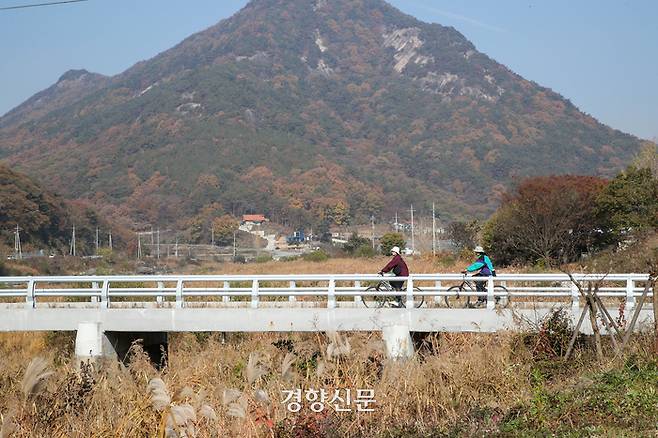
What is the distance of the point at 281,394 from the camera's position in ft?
39.8

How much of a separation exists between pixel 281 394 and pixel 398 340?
619 cm

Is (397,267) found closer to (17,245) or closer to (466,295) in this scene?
(466,295)

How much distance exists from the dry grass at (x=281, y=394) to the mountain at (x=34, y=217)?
68561mm

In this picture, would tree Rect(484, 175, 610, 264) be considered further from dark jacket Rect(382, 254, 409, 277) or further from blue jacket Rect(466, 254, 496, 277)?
blue jacket Rect(466, 254, 496, 277)

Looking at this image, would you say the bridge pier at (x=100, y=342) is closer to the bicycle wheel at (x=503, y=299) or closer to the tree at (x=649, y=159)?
the bicycle wheel at (x=503, y=299)

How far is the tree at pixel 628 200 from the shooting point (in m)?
48.5

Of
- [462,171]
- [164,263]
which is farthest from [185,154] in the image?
[164,263]

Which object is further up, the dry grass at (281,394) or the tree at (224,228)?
the dry grass at (281,394)

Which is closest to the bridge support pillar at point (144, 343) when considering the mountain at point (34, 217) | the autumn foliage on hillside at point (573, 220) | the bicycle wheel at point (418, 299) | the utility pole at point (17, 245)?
the bicycle wheel at point (418, 299)

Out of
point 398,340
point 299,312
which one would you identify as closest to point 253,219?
point 299,312

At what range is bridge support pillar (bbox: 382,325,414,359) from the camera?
699 inches

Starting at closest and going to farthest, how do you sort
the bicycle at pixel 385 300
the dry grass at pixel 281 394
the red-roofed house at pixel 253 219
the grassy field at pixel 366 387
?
the grassy field at pixel 366 387 < the dry grass at pixel 281 394 < the bicycle at pixel 385 300 < the red-roofed house at pixel 253 219

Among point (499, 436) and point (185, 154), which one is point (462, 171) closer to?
point (185, 154)

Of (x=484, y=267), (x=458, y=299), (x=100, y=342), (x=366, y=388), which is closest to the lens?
(x=366, y=388)
